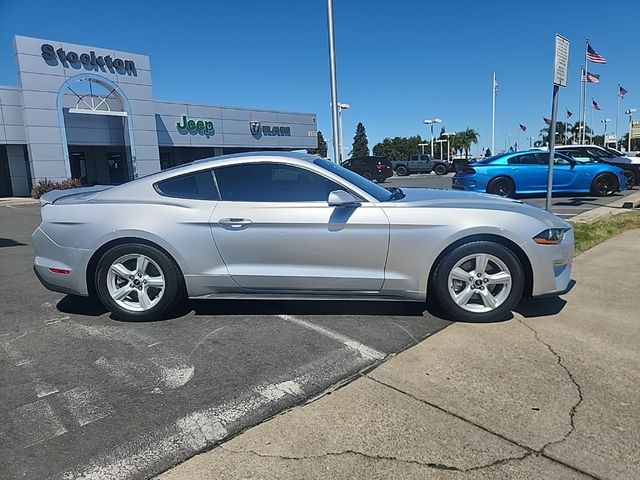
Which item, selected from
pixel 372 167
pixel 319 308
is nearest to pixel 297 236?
pixel 319 308

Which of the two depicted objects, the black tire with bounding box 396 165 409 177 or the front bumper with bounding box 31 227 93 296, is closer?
the front bumper with bounding box 31 227 93 296

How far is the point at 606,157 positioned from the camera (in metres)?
15.1

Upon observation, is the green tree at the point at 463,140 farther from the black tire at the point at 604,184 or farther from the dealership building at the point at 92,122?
the black tire at the point at 604,184

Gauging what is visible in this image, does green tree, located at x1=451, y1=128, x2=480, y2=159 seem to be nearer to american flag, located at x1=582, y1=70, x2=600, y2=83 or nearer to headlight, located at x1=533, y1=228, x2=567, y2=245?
american flag, located at x1=582, y1=70, x2=600, y2=83

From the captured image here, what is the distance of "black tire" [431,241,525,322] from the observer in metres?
3.80

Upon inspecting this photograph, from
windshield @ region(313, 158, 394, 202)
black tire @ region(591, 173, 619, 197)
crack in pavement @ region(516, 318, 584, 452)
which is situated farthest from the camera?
black tire @ region(591, 173, 619, 197)

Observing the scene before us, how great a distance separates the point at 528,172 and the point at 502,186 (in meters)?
0.76

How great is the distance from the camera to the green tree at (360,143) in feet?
368

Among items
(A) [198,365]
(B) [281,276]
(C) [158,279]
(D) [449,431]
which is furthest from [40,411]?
(D) [449,431]

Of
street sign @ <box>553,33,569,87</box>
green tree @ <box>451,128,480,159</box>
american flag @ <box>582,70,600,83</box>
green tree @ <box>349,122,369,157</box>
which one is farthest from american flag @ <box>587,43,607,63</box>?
green tree @ <box>349,122,369,157</box>

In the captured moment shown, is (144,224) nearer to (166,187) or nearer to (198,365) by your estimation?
(166,187)

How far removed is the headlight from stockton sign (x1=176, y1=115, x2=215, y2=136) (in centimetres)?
3145

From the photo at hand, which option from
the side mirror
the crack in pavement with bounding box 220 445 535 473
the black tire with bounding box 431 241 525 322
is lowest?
the crack in pavement with bounding box 220 445 535 473

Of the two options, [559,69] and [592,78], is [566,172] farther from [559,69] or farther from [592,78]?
[592,78]
